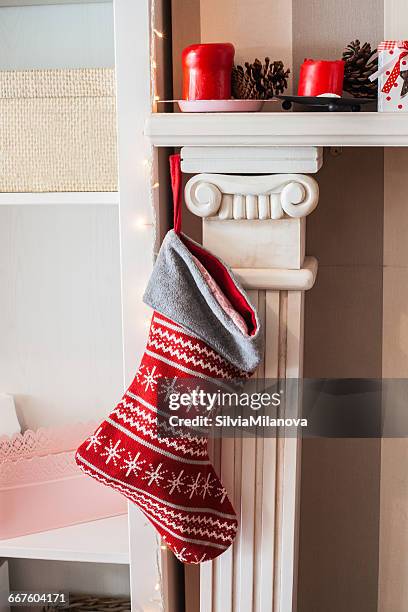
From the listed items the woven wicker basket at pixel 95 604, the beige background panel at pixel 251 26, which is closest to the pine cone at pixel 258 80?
the beige background panel at pixel 251 26

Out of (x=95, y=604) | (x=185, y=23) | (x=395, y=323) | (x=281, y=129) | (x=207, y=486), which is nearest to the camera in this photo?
(x=281, y=129)

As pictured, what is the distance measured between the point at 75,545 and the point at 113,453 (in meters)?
0.29

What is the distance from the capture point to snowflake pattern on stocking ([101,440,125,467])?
115 cm

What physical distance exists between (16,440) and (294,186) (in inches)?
31.4

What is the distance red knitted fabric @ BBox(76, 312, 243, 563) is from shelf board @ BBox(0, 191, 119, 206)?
0.23 metres

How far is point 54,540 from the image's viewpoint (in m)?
1.35

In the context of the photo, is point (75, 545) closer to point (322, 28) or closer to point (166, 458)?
point (166, 458)

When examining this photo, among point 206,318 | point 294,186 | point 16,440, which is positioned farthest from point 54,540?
point 294,186

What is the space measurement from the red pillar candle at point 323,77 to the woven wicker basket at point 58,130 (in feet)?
1.07

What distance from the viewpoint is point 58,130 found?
4.02 feet

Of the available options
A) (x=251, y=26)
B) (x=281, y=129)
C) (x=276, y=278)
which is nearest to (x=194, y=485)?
(x=276, y=278)

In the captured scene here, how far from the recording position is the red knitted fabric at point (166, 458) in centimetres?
111

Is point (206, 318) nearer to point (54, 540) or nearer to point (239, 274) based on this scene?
point (239, 274)

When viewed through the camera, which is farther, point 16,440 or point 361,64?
point 16,440
